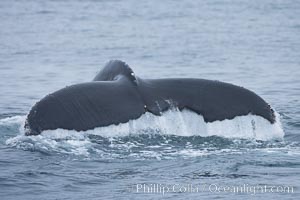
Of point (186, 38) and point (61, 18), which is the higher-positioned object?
point (61, 18)

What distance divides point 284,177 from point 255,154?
2.46 ft

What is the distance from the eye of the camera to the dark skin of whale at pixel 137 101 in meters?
8.13

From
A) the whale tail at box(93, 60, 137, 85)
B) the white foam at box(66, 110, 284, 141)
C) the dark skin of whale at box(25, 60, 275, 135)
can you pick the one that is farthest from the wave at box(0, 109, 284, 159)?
the whale tail at box(93, 60, 137, 85)

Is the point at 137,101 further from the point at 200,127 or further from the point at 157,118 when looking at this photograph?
the point at 200,127

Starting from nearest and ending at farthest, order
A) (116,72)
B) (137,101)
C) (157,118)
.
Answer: (137,101) < (157,118) < (116,72)

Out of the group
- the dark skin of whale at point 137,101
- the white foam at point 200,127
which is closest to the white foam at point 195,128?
the white foam at point 200,127

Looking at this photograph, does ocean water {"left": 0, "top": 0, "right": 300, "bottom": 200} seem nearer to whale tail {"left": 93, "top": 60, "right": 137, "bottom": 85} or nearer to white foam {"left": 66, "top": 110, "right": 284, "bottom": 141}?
white foam {"left": 66, "top": 110, "right": 284, "bottom": 141}

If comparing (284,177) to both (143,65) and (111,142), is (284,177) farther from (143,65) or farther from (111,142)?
(143,65)

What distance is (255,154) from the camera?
8.73 meters

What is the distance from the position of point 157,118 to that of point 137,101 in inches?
19.5

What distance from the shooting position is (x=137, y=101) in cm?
855

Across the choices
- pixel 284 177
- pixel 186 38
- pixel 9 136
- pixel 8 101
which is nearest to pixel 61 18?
pixel 186 38

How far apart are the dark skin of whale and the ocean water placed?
0.14 metres

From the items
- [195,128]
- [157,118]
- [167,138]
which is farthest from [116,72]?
[195,128]
